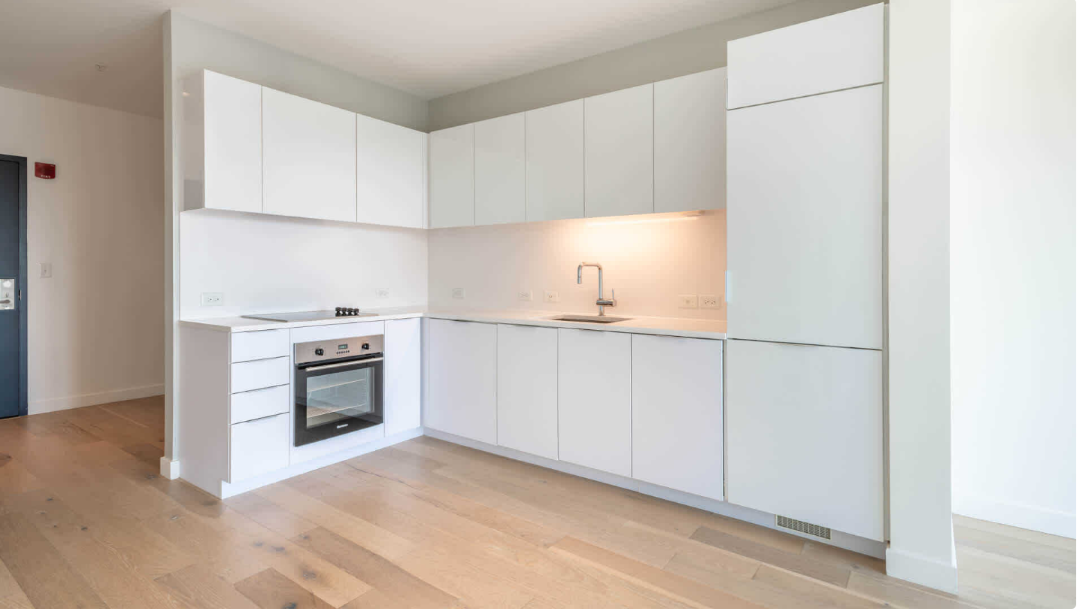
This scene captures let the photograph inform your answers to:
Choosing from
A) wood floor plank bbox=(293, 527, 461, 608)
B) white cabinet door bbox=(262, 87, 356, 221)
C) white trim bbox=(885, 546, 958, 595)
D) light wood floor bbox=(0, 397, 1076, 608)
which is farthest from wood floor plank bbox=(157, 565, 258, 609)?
white trim bbox=(885, 546, 958, 595)

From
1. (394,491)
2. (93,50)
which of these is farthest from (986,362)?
(93,50)

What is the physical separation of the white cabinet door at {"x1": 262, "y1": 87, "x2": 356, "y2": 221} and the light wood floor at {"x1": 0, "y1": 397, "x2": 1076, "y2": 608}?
162 centimetres

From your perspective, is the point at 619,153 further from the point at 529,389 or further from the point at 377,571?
the point at 377,571

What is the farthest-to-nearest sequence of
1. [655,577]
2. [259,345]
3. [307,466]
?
1. [307,466]
2. [259,345]
3. [655,577]

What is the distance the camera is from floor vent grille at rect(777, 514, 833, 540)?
90.6 inches

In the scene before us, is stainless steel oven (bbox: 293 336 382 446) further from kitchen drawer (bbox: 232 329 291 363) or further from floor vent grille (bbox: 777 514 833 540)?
floor vent grille (bbox: 777 514 833 540)

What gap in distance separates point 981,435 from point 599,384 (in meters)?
1.77

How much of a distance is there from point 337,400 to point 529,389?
1137 mm

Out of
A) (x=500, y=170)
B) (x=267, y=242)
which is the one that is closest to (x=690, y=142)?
(x=500, y=170)

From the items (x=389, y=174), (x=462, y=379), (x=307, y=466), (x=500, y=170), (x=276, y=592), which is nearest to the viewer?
(x=276, y=592)

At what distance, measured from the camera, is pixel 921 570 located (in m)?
2.00

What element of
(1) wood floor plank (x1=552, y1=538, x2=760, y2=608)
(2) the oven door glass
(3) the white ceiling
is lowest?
(1) wood floor plank (x1=552, y1=538, x2=760, y2=608)

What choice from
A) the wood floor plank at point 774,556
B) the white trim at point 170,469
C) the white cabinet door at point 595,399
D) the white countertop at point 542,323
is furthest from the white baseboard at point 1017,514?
the white trim at point 170,469

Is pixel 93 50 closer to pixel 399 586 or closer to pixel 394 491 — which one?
pixel 394 491
